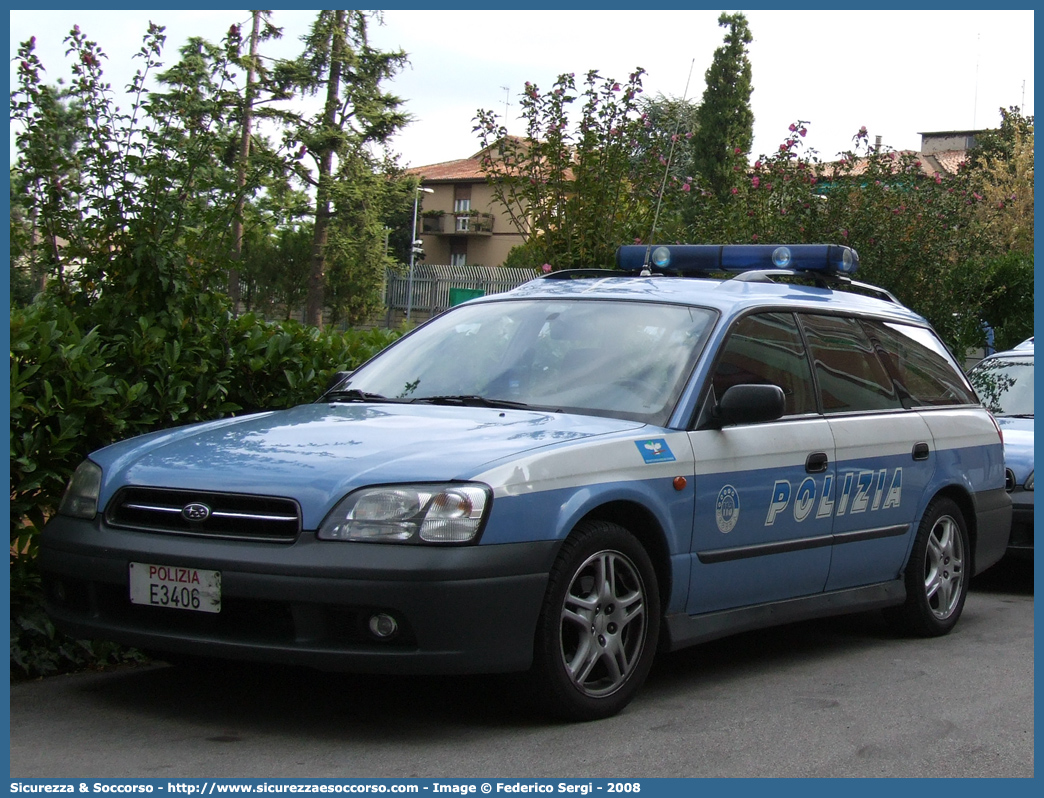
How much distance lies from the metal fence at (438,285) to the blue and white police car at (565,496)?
33317 millimetres

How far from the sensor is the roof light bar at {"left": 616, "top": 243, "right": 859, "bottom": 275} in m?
7.05

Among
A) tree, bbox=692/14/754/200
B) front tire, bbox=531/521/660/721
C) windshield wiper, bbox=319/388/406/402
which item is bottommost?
front tire, bbox=531/521/660/721

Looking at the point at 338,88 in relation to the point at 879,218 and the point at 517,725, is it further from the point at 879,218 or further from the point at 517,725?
the point at 517,725

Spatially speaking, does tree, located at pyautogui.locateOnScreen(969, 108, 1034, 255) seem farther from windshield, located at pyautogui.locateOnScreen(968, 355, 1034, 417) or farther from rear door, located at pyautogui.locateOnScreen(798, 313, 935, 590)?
rear door, located at pyautogui.locateOnScreen(798, 313, 935, 590)

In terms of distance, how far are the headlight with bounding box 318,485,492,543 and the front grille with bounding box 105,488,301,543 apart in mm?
154

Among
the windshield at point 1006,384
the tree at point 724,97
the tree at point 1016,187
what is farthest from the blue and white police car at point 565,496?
the tree at point 724,97

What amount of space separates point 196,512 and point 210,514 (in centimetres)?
5

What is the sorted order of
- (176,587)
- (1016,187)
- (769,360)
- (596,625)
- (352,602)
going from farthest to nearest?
(1016,187) → (769,360) → (596,625) → (176,587) → (352,602)

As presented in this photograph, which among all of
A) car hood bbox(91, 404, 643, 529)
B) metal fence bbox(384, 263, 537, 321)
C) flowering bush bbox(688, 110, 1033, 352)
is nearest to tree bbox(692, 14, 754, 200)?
metal fence bbox(384, 263, 537, 321)

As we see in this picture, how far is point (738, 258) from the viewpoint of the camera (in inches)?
288

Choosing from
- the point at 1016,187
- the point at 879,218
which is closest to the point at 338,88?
the point at 1016,187

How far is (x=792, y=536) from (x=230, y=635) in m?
2.52

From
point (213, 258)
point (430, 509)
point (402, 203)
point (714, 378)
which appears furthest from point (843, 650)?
point (402, 203)

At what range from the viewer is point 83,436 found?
19.4ft
